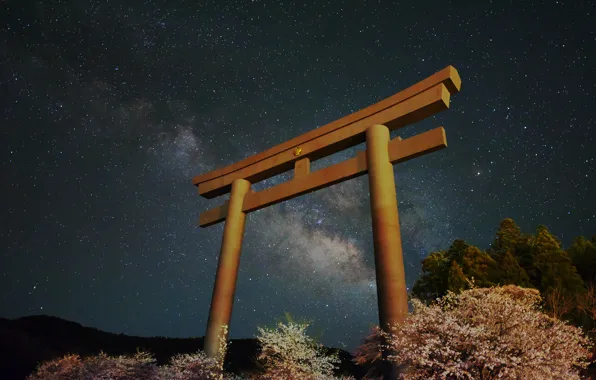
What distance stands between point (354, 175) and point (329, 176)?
2.82ft

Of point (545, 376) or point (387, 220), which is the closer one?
point (545, 376)

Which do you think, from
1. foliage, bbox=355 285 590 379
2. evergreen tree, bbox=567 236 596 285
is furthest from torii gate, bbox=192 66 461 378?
evergreen tree, bbox=567 236 596 285

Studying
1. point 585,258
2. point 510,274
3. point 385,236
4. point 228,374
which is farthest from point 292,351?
point 585,258

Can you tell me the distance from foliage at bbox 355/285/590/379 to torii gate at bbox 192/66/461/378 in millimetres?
1457

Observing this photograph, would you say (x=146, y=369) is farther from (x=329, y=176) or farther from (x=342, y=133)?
(x=342, y=133)

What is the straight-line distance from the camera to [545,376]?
632 cm

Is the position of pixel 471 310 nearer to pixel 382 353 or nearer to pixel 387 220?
pixel 382 353

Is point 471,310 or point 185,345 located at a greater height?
point 185,345

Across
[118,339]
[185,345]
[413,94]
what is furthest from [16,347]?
[413,94]

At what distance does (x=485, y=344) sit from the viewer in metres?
6.26

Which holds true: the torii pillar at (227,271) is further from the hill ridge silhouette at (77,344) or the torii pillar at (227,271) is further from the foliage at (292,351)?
the hill ridge silhouette at (77,344)

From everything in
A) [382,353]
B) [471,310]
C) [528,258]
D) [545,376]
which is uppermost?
[528,258]

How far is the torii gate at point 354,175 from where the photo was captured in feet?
30.0

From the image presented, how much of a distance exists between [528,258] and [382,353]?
68.5 feet
